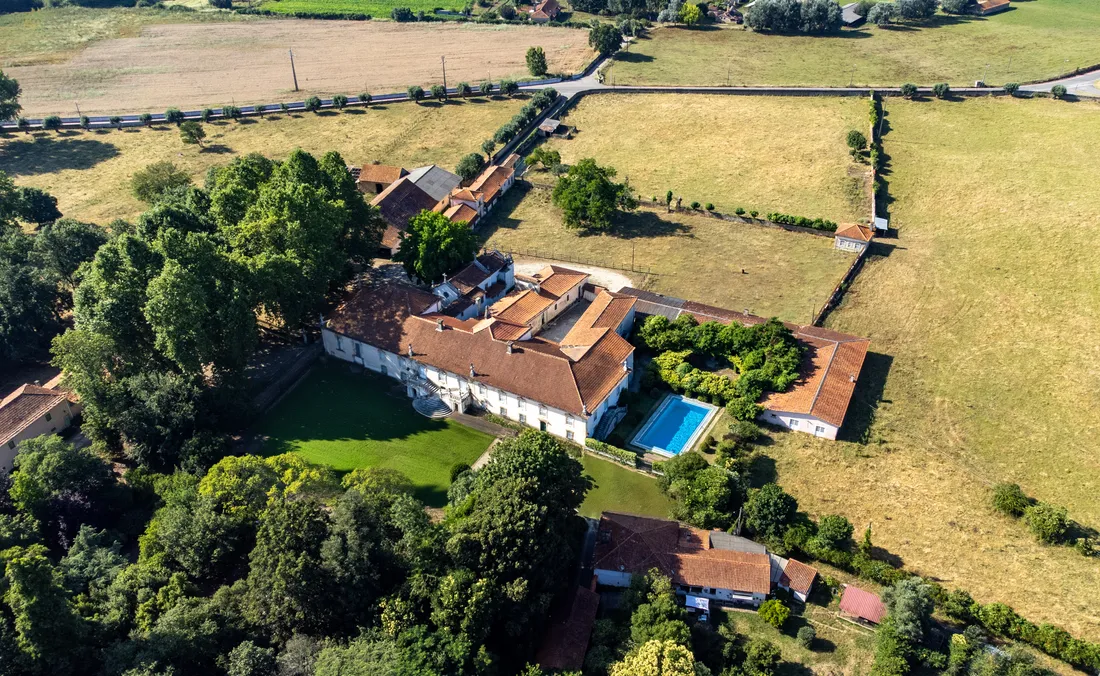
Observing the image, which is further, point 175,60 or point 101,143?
point 175,60

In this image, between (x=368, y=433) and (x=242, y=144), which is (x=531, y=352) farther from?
(x=242, y=144)

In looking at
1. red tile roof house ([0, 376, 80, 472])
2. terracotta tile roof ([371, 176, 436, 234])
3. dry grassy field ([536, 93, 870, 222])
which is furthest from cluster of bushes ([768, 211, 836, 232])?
red tile roof house ([0, 376, 80, 472])

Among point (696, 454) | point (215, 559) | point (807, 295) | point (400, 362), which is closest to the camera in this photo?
point (215, 559)

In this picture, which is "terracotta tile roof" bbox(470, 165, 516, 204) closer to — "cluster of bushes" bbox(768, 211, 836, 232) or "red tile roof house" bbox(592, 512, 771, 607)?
"cluster of bushes" bbox(768, 211, 836, 232)

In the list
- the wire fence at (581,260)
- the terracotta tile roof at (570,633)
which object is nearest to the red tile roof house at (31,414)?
the terracotta tile roof at (570,633)

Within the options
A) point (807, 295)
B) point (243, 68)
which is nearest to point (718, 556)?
point (807, 295)

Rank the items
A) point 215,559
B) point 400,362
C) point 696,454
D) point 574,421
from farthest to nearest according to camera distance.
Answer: point 400,362 → point 574,421 → point 696,454 → point 215,559

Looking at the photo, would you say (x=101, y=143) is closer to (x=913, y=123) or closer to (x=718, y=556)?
(x=718, y=556)

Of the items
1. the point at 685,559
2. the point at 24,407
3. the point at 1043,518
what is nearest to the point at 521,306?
the point at 685,559
